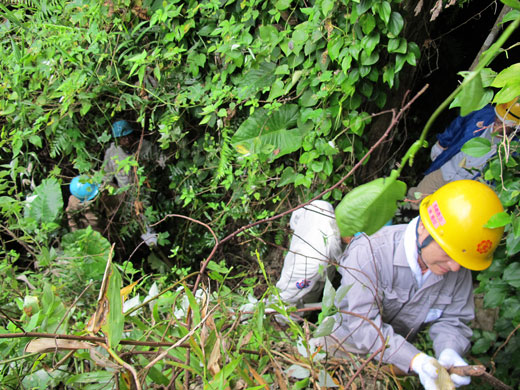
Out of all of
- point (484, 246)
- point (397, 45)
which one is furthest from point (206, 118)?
point (484, 246)

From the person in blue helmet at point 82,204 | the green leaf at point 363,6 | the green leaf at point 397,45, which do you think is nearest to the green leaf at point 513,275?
the green leaf at point 397,45

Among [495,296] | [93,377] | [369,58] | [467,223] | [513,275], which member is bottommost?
[495,296]

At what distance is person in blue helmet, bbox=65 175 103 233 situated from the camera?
11.3 ft

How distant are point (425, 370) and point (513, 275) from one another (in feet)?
2.03

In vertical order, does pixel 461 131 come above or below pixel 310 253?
above

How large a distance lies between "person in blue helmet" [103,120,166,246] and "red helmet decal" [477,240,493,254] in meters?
2.63

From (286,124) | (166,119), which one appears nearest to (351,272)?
(286,124)

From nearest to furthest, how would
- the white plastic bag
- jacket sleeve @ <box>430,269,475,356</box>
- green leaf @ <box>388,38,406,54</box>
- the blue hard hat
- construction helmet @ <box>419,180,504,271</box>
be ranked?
1. construction helmet @ <box>419,180,504,271</box>
2. jacket sleeve @ <box>430,269,475,356</box>
3. green leaf @ <box>388,38,406,54</box>
4. the white plastic bag
5. the blue hard hat

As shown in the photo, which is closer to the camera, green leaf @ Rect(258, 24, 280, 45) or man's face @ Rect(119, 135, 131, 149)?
green leaf @ Rect(258, 24, 280, 45)

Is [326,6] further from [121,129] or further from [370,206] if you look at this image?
[121,129]

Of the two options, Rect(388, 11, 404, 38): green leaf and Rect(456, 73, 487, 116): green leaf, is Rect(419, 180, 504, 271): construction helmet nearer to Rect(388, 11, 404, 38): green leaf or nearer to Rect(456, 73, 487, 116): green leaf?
Rect(388, 11, 404, 38): green leaf

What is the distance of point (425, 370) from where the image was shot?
181cm

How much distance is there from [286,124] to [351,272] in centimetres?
118

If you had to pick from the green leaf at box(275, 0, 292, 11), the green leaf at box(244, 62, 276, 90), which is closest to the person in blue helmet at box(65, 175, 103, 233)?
the green leaf at box(244, 62, 276, 90)
